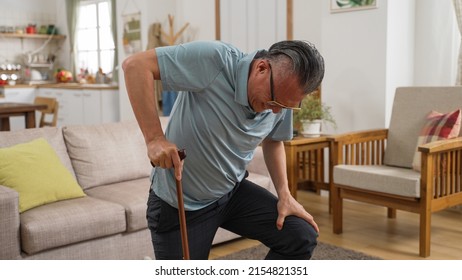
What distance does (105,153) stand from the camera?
11.4 ft

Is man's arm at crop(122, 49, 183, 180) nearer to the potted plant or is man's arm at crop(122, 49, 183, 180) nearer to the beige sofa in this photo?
the beige sofa

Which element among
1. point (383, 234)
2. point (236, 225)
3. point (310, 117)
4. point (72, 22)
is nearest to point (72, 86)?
point (72, 22)

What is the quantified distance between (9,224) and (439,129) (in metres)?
2.55

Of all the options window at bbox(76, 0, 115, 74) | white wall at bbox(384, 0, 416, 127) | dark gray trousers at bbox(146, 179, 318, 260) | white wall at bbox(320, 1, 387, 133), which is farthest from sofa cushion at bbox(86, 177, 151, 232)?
window at bbox(76, 0, 115, 74)

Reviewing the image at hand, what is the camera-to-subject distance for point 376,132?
13.5 ft

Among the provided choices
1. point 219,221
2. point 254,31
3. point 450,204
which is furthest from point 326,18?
point 219,221

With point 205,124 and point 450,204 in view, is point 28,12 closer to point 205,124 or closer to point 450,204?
point 450,204

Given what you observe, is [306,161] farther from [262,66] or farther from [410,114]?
[262,66]

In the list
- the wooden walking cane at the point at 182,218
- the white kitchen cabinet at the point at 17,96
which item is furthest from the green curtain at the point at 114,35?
the wooden walking cane at the point at 182,218

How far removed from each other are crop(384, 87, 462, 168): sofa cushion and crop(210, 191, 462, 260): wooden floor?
1.39ft

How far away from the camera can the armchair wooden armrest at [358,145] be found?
3.88 m

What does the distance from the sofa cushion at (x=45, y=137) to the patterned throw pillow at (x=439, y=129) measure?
6.95 feet

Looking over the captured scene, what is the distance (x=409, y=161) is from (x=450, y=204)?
55cm

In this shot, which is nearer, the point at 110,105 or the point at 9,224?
the point at 9,224
